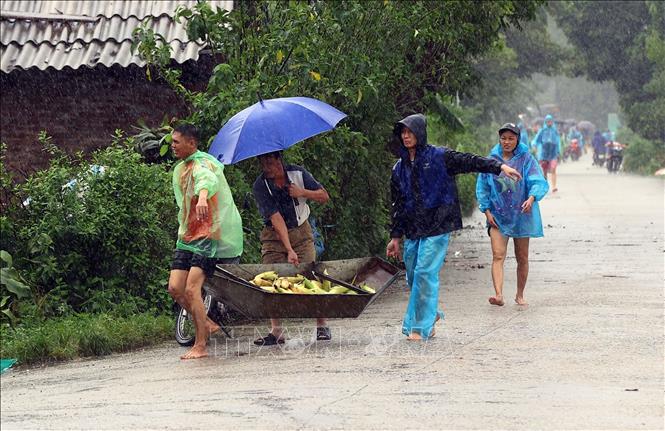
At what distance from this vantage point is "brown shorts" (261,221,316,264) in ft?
36.0

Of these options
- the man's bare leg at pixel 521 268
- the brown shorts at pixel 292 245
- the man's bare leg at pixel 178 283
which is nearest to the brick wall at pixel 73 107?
the man's bare leg at pixel 521 268

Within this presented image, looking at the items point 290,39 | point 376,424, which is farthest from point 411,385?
point 290,39

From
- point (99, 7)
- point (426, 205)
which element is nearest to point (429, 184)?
point (426, 205)

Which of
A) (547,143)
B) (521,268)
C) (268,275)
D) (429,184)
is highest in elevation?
(547,143)

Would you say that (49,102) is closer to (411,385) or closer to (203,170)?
(203,170)

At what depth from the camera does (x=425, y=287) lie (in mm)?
10633

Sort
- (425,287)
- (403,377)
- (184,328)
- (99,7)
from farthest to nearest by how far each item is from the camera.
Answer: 1. (99,7)
2. (184,328)
3. (425,287)
4. (403,377)

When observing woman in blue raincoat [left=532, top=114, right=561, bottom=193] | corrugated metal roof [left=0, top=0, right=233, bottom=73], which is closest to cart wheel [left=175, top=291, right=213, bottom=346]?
corrugated metal roof [left=0, top=0, right=233, bottom=73]

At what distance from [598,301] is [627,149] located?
37866 millimetres

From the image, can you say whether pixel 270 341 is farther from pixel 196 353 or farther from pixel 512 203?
pixel 512 203

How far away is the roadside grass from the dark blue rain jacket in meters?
2.30

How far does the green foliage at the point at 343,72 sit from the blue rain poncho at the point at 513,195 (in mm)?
1547

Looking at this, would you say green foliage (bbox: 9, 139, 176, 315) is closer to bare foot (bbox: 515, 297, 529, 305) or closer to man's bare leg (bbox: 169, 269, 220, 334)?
man's bare leg (bbox: 169, 269, 220, 334)

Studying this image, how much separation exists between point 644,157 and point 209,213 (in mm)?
38088
